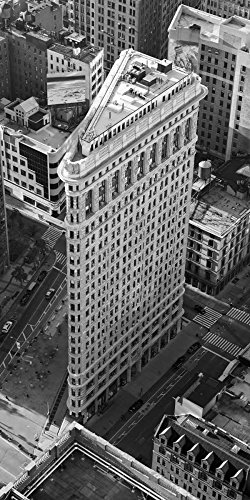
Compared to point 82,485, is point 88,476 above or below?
above

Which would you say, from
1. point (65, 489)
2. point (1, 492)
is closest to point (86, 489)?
point (65, 489)

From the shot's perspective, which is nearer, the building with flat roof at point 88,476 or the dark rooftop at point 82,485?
the building with flat roof at point 88,476

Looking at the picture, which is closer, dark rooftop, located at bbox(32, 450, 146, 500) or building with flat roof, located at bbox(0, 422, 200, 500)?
building with flat roof, located at bbox(0, 422, 200, 500)

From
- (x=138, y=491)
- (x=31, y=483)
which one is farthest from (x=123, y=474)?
(x=31, y=483)

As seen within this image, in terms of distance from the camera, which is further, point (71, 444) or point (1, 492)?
point (71, 444)

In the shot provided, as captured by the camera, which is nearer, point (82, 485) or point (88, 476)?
point (82, 485)

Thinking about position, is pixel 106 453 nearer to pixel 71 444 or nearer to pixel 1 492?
pixel 71 444
